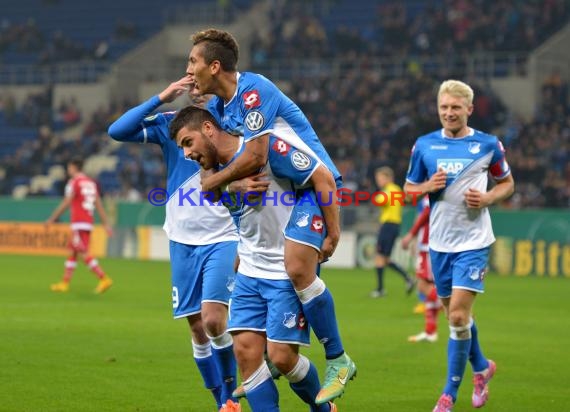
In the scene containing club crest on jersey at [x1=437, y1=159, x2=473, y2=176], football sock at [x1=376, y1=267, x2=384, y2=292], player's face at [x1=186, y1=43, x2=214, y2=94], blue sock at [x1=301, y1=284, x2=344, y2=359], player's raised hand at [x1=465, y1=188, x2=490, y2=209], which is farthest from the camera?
football sock at [x1=376, y1=267, x2=384, y2=292]

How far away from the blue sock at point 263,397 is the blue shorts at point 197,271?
1398 millimetres

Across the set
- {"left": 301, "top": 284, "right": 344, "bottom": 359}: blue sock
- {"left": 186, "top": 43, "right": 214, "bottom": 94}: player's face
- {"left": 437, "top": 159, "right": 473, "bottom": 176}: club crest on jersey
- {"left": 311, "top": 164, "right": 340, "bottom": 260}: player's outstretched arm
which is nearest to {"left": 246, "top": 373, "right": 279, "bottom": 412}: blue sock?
{"left": 301, "top": 284, "right": 344, "bottom": 359}: blue sock

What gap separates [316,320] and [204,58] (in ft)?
5.74

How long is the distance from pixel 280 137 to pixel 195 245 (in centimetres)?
187

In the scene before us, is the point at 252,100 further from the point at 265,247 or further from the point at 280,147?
the point at 265,247

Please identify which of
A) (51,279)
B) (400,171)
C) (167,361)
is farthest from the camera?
(400,171)

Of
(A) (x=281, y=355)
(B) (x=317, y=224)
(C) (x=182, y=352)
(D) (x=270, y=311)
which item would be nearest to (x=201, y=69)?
(B) (x=317, y=224)

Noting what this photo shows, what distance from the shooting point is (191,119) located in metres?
6.47

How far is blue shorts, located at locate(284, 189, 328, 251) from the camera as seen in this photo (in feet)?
20.8

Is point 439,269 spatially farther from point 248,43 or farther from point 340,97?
point 248,43

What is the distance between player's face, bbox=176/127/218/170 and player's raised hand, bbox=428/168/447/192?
284cm

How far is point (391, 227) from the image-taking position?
19.7 m

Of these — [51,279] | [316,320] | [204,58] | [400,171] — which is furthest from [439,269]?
[400,171]

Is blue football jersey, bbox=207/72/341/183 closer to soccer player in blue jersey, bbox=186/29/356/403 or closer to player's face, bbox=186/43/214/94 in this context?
soccer player in blue jersey, bbox=186/29/356/403
